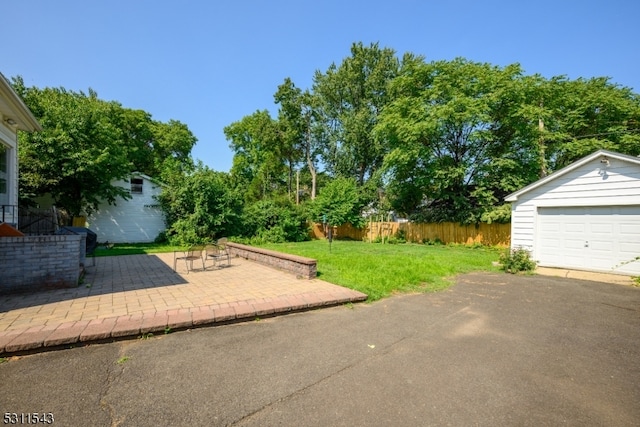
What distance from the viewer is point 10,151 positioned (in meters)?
8.41

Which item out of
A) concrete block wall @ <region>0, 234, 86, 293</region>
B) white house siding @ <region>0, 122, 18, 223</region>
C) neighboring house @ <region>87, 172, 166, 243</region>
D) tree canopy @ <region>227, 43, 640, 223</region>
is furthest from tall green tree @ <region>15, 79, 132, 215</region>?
tree canopy @ <region>227, 43, 640, 223</region>

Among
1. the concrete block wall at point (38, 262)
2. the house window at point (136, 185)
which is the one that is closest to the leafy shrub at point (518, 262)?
the concrete block wall at point (38, 262)

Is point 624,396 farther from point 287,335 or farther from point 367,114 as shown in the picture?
point 367,114

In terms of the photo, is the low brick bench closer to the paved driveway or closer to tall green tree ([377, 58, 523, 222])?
the paved driveway

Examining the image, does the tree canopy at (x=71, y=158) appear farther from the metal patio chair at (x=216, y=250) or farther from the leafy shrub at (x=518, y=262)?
the leafy shrub at (x=518, y=262)

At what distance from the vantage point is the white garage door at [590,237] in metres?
7.94

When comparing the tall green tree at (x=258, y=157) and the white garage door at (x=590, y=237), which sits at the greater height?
the tall green tree at (x=258, y=157)

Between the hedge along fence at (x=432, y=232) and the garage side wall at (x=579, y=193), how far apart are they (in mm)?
7023

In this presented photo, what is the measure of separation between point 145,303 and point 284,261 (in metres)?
3.63

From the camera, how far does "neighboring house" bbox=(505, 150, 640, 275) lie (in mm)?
7895

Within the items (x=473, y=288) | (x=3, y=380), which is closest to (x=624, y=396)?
(x=473, y=288)

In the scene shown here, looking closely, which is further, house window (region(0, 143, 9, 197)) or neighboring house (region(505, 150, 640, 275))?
house window (region(0, 143, 9, 197))

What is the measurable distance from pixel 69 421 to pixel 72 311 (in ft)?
9.36

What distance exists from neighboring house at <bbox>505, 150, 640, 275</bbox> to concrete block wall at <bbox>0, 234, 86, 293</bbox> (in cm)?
1222
